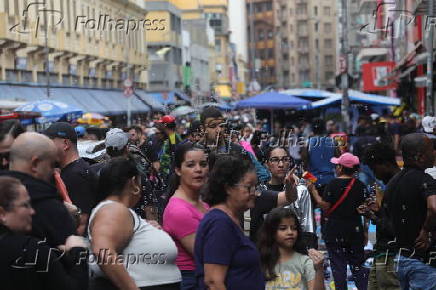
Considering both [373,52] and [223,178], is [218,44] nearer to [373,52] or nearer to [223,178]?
[373,52]

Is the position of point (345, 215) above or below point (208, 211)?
below

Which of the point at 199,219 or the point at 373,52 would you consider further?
the point at 373,52

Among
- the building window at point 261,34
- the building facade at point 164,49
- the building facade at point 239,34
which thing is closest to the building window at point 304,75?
the building window at point 261,34

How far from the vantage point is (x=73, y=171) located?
7219 mm

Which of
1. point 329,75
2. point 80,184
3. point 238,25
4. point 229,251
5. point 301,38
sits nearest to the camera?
point 229,251

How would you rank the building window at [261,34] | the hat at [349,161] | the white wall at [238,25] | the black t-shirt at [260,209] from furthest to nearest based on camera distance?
the building window at [261,34]
the white wall at [238,25]
the hat at [349,161]
the black t-shirt at [260,209]

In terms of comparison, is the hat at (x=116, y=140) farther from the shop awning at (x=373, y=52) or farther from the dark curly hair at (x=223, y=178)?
the shop awning at (x=373, y=52)

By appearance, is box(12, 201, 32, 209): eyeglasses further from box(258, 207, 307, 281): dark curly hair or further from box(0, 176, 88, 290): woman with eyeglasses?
box(258, 207, 307, 281): dark curly hair

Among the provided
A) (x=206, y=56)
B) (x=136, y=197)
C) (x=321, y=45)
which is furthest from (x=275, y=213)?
(x=321, y=45)

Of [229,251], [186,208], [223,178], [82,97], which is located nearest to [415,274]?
[186,208]

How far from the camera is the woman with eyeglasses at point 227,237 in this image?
503 cm

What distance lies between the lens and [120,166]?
536cm

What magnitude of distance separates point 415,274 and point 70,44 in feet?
113

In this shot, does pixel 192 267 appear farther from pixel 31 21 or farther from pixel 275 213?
pixel 31 21
